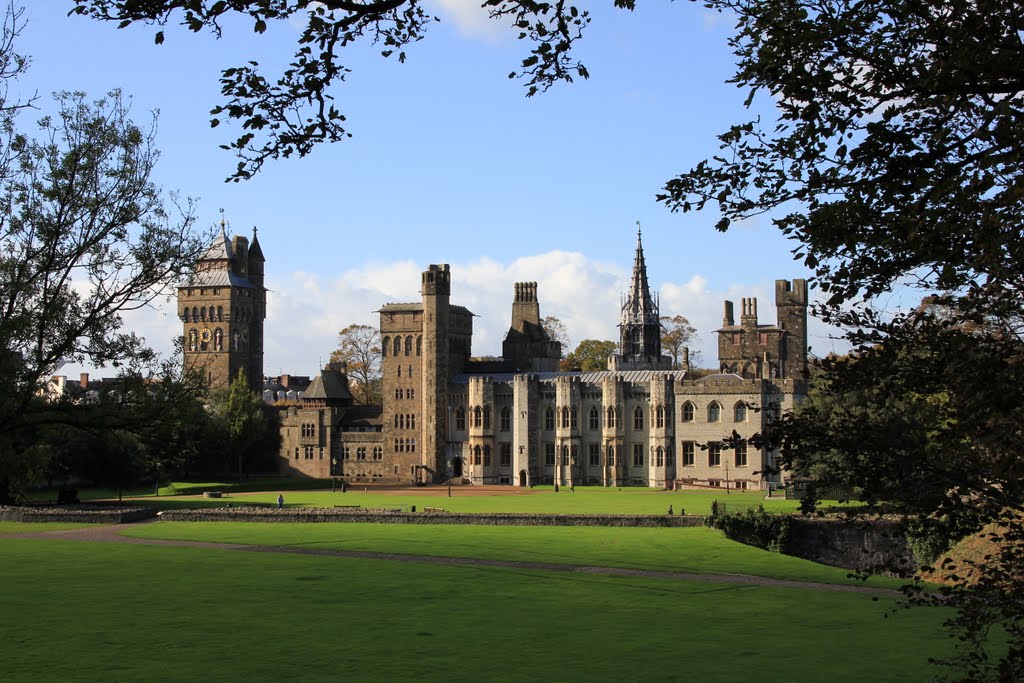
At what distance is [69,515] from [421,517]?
13.7 meters

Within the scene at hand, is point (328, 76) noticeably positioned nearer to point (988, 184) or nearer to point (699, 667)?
point (988, 184)

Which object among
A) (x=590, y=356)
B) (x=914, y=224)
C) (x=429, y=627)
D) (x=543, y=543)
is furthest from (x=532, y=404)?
(x=914, y=224)

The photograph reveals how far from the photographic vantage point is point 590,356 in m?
119

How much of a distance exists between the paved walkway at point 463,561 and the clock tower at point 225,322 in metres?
64.1

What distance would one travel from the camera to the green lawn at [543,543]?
3189 centimetres

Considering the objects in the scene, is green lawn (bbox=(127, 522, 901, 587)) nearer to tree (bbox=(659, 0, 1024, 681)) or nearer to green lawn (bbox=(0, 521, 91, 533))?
green lawn (bbox=(0, 521, 91, 533))

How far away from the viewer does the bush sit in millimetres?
41406

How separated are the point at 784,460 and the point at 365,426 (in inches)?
3498

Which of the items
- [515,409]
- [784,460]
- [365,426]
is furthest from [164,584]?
[365,426]

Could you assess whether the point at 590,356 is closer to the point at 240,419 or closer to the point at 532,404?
the point at 532,404

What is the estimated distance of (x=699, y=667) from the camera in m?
17.1

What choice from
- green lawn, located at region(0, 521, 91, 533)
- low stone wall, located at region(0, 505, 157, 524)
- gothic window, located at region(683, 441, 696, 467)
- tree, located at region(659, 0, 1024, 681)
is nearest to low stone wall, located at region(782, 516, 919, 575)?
low stone wall, located at region(0, 505, 157, 524)

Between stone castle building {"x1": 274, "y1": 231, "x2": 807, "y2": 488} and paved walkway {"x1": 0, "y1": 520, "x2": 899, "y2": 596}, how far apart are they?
42.0 metres

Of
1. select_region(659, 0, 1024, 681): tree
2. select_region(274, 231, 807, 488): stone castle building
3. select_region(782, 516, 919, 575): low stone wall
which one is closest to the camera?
select_region(659, 0, 1024, 681): tree
